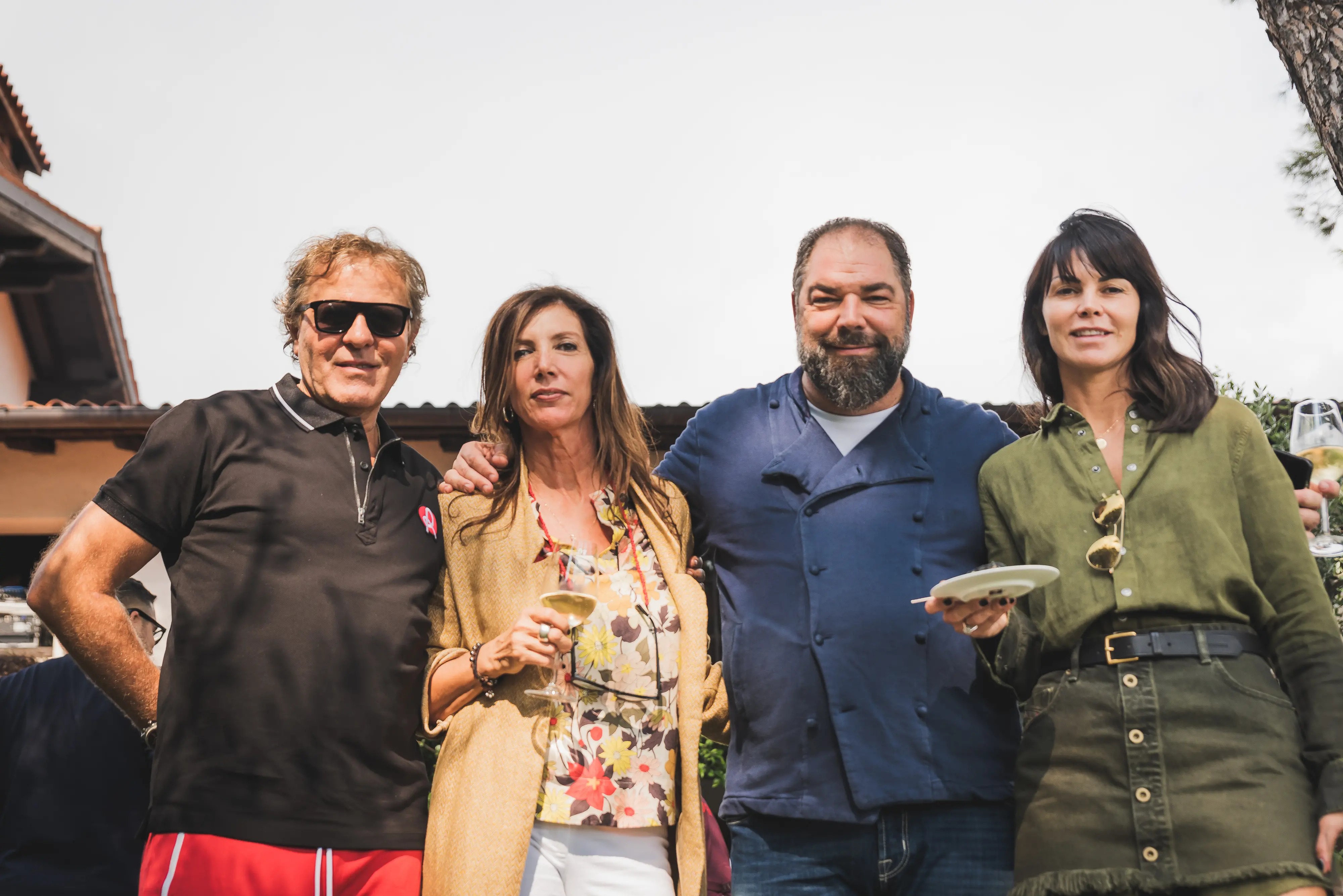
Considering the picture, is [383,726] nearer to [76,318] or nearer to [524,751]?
[524,751]

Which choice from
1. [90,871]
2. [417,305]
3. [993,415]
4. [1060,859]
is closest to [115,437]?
[90,871]

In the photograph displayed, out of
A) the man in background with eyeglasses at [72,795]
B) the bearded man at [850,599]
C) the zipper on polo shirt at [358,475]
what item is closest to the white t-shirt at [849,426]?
the bearded man at [850,599]

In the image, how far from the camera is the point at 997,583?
233cm

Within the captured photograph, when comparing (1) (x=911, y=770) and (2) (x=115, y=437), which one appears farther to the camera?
(2) (x=115, y=437)

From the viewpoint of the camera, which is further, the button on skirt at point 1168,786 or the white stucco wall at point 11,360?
the white stucco wall at point 11,360

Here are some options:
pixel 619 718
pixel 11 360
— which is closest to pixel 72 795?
pixel 619 718

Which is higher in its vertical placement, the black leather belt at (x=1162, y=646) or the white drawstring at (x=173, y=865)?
the white drawstring at (x=173, y=865)

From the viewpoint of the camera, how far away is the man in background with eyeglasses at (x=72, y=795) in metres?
3.67

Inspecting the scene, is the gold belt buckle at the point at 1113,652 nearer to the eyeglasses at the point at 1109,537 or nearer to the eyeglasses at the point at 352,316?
→ the eyeglasses at the point at 1109,537

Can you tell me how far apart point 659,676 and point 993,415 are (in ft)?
4.25

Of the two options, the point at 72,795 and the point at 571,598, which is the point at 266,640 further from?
the point at 72,795

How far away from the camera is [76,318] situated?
18.2 m

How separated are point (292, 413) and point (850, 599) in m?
1.64

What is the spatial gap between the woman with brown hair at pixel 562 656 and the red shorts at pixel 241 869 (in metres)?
0.22
